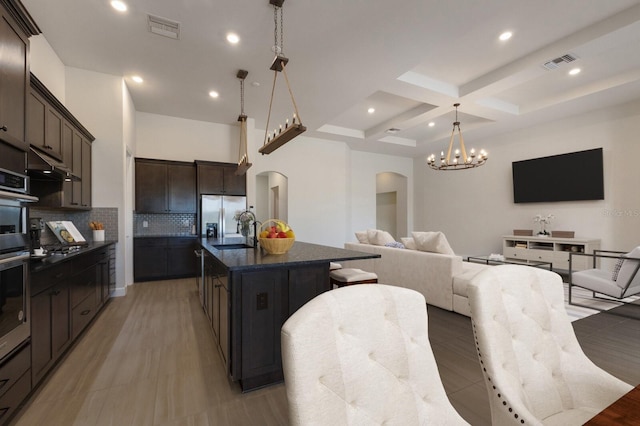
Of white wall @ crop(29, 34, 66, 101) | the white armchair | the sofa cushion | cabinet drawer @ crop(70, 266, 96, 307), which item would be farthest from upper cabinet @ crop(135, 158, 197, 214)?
the white armchair

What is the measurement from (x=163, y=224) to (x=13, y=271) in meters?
4.52

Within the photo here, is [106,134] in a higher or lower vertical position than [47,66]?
lower

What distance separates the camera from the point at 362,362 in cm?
87

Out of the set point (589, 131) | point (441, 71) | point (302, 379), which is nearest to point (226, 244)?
point (302, 379)

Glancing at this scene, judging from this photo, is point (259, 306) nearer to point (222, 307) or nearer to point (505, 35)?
point (222, 307)

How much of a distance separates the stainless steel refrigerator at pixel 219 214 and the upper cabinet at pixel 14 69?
393 cm

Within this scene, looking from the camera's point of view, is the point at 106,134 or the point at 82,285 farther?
the point at 106,134

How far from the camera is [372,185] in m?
9.32

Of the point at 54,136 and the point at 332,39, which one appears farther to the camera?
the point at 332,39

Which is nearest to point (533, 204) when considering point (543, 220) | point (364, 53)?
point (543, 220)

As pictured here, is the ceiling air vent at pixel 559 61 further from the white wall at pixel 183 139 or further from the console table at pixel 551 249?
the white wall at pixel 183 139

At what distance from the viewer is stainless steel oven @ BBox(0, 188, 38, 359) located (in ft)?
5.44

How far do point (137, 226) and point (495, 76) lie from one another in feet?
22.7

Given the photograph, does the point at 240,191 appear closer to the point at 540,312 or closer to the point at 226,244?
the point at 226,244
